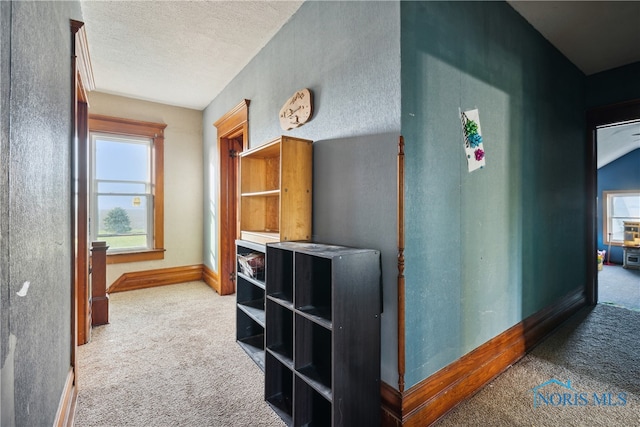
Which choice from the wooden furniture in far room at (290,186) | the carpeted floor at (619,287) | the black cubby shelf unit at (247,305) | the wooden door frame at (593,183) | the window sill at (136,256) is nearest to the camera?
Result: the wooden furniture in far room at (290,186)

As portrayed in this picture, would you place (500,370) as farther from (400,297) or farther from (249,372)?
(249,372)

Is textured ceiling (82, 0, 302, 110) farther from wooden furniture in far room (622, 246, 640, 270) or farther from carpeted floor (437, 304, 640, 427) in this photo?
wooden furniture in far room (622, 246, 640, 270)

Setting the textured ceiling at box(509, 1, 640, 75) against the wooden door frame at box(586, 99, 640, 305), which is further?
the wooden door frame at box(586, 99, 640, 305)

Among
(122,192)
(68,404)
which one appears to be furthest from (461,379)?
(122,192)

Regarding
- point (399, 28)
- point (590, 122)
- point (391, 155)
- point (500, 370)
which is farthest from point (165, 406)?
point (590, 122)

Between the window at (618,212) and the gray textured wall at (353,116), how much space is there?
7684mm

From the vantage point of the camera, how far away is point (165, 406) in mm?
1795

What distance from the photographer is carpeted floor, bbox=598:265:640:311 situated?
369 centimetres

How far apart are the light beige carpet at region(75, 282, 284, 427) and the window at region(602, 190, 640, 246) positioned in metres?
8.05

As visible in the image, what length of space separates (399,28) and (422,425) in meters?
2.07

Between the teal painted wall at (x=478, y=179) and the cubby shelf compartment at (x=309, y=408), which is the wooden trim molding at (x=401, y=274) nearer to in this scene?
the teal painted wall at (x=478, y=179)

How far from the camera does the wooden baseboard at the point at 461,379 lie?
1567mm

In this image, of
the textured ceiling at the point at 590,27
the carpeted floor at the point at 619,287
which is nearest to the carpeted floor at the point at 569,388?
the carpeted floor at the point at 619,287

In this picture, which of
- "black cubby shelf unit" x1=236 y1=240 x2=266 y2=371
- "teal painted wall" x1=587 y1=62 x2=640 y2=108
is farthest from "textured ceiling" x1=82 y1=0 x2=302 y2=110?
"teal painted wall" x1=587 y1=62 x2=640 y2=108
